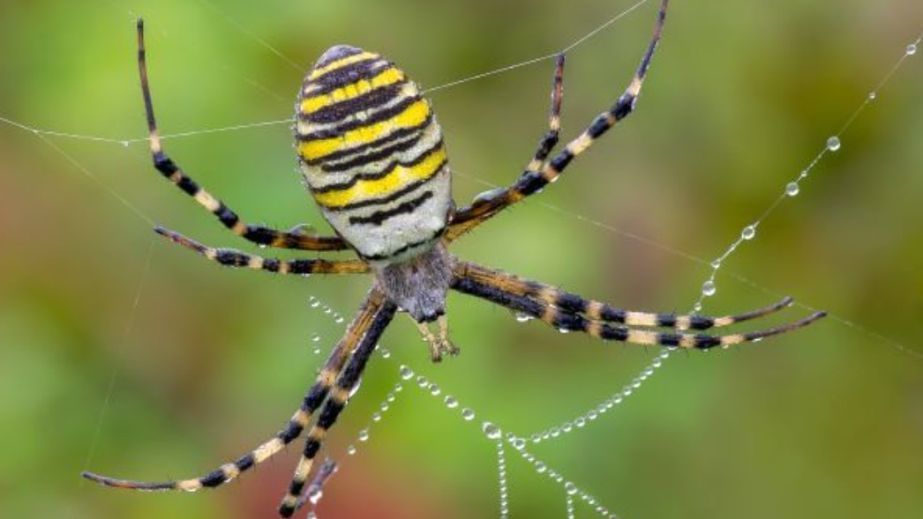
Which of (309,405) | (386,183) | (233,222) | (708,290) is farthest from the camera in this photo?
(309,405)

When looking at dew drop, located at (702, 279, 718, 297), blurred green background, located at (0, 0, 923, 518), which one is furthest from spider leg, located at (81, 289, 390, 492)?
dew drop, located at (702, 279, 718, 297)

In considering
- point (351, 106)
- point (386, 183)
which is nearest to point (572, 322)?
point (386, 183)

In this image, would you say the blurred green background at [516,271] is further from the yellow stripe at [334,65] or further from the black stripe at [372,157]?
the yellow stripe at [334,65]

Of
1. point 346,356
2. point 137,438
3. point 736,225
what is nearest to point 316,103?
point 346,356

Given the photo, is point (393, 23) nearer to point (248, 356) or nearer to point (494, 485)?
point (248, 356)

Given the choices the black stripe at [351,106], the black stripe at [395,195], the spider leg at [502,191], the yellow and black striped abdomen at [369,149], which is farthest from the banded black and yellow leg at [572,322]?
the black stripe at [351,106]

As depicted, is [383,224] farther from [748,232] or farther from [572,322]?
[748,232]
